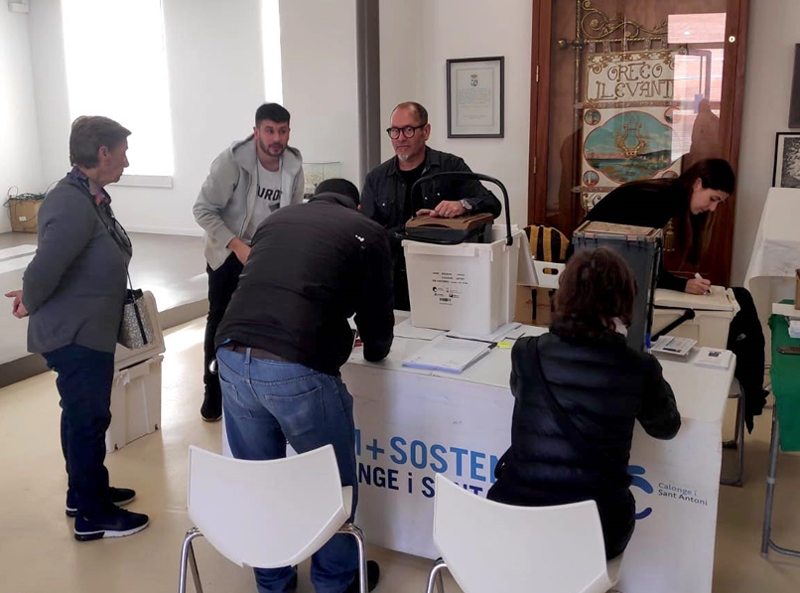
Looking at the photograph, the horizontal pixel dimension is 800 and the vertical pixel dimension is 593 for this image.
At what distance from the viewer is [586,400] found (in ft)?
5.16

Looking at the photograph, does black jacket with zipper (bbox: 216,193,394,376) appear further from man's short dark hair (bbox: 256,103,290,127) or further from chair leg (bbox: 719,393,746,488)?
chair leg (bbox: 719,393,746,488)

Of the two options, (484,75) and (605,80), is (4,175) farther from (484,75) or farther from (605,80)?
(605,80)

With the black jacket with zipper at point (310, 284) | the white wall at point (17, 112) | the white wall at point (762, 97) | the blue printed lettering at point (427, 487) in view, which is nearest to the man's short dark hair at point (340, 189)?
the black jacket with zipper at point (310, 284)

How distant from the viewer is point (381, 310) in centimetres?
200

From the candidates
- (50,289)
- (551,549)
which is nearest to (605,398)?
(551,549)

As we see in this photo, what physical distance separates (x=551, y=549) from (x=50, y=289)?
162 cm

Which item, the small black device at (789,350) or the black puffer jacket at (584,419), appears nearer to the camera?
the black puffer jacket at (584,419)

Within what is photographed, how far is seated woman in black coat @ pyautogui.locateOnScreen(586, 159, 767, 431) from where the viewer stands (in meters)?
2.80

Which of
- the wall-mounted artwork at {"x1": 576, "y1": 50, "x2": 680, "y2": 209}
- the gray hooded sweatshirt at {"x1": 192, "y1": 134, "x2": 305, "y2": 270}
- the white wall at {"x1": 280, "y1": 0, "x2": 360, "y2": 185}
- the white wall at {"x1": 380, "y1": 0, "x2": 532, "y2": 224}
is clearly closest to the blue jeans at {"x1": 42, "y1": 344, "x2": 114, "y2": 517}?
the gray hooded sweatshirt at {"x1": 192, "y1": 134, "x2": 305, "y2": 270}

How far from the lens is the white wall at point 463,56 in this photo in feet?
15.7

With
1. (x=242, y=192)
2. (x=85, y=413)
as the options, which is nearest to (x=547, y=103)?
(x=242, y=192)

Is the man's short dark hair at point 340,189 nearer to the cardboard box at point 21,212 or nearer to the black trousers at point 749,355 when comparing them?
the black trousers at point 749,355

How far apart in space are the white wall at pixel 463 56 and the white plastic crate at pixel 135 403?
2.43m

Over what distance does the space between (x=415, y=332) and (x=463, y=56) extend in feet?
9.81
